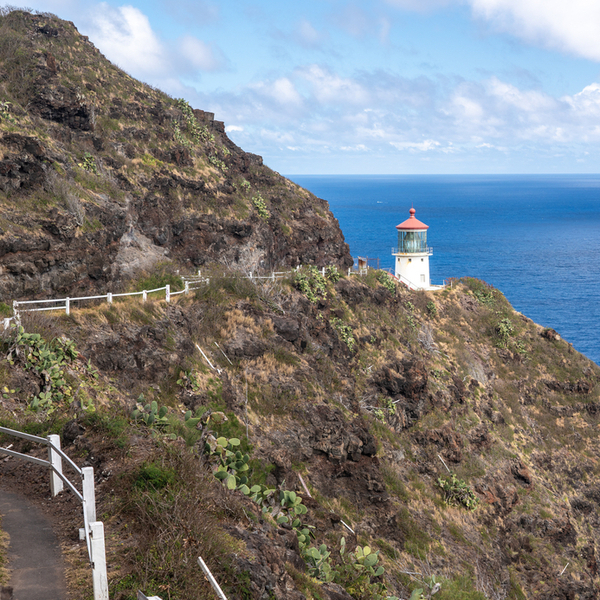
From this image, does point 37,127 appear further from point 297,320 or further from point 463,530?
point 463,530

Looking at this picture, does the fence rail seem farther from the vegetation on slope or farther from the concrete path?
the concrete path

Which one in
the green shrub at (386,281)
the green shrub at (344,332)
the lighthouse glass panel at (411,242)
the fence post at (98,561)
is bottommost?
the green shrub at (344,332)

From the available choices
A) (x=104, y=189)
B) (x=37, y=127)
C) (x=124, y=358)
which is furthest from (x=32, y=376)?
(x=37, y=127)

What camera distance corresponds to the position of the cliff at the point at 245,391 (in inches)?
425

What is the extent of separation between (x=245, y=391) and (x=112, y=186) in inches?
605

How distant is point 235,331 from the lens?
28594mm

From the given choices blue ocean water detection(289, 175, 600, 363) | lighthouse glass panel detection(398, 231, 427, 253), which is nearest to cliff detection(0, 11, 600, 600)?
lighthouse glass panel detection(398, 231, 427, 253)

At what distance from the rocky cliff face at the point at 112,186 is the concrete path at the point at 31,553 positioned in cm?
1569

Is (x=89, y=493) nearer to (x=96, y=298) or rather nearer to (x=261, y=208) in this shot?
(x=96, y=298)

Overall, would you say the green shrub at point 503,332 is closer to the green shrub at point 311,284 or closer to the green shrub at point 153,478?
the green shrub at point 311,284

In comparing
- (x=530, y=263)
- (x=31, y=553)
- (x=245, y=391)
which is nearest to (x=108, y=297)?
(x=245, y=391)

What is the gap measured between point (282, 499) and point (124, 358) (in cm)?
1027

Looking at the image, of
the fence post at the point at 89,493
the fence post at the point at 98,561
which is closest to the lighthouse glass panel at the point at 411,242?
the fence post at the point at 89,493

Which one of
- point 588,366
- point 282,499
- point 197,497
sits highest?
point 197,497
